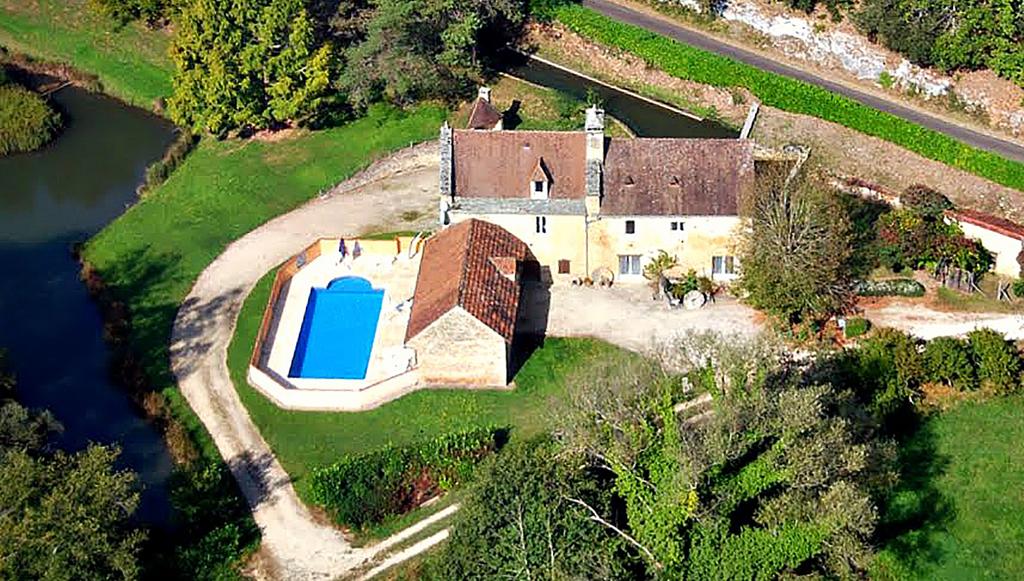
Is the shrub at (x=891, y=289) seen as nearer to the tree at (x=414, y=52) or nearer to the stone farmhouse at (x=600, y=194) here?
the stone farmhouse at (x=600, y=194)

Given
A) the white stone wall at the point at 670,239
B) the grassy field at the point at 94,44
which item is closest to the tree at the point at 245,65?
the grassy field at the point at 94,44

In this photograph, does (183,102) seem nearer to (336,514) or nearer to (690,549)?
(336,514)

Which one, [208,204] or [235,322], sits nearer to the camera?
[235,322]

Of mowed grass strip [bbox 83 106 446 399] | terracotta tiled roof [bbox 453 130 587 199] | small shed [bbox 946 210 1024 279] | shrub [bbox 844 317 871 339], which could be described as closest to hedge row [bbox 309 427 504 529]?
mowed grass strip [bbox 83 106 446 399]

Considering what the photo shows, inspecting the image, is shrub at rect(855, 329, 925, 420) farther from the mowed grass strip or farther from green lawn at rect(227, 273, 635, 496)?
the mowed grass strip

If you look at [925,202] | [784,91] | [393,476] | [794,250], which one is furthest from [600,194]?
[784,91]

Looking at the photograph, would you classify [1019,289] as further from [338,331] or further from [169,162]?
[169,162]
